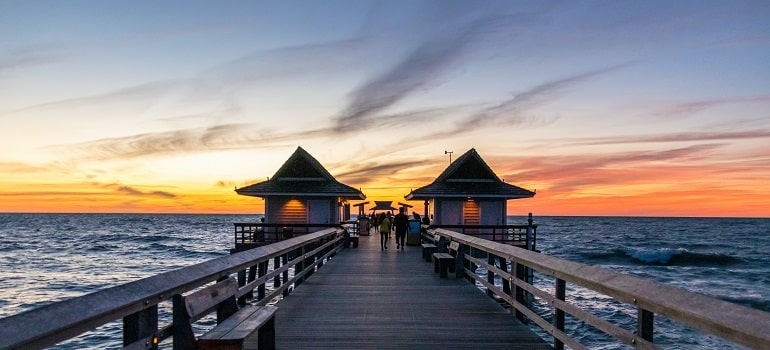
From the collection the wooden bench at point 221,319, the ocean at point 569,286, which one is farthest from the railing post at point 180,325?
the ocean at point 569,286

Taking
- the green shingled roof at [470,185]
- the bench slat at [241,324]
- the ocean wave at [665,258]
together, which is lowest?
the ocean wave at [665,258]

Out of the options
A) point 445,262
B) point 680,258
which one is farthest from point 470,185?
point 680,258

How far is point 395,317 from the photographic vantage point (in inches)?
345

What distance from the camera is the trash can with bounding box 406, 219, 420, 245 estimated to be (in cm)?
2728

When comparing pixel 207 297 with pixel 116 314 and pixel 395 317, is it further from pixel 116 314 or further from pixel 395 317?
pixel 395 317

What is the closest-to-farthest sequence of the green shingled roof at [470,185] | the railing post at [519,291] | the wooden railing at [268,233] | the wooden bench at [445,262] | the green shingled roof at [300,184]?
the railing post at [519,291], the wooden bench at [445,262], the wooden railing at [268,233], the green shingled roof at [470,185], the green shingled roof at [300,184]

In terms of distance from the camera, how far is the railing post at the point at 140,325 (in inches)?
166

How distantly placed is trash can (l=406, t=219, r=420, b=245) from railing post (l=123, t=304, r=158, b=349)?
23.0 m

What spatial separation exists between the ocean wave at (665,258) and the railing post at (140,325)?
190 feet

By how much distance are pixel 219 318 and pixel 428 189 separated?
26740 millimetres

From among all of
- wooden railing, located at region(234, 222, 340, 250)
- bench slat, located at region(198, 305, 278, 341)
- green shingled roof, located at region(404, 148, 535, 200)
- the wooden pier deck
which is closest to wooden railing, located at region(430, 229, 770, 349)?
the wooden pier deck

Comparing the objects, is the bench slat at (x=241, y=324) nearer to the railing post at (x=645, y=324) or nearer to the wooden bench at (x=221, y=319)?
the wooden bench at (x=221, y=319)

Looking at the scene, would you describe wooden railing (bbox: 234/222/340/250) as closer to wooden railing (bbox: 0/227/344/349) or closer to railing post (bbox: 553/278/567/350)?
wooden railing (bbox: 0/227/344/349)

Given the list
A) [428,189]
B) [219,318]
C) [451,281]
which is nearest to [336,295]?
[451,281]
